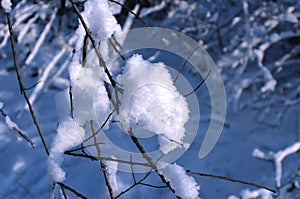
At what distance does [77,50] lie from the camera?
3.83 ft

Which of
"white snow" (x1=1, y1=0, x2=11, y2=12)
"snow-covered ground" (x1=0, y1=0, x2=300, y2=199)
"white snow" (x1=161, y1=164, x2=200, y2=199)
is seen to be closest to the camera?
"white snow" (x1=161, y1=164, x2=200, y2=199)

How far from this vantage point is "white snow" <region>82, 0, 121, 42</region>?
3.47 feet

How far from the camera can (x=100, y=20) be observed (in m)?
1.07

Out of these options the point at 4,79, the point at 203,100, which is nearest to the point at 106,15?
the point at 203,100

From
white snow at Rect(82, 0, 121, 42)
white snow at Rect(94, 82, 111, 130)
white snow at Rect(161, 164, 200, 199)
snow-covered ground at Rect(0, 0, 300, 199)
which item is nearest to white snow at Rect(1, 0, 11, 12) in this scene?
white snow at Rect(82, 0, 121, 42)

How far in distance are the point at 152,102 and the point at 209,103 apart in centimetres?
262

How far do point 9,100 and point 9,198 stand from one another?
1153mm

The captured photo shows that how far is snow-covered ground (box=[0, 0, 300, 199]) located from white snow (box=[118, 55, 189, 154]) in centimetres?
93

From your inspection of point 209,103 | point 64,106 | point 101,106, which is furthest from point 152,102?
point 209,103

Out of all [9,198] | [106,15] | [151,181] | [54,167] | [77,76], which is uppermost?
[106,15]

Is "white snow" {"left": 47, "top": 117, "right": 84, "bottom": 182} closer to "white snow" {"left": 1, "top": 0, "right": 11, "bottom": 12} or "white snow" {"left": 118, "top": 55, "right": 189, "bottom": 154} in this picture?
"white snow" {"left": 118, "top": 55, "right": 189, "bottom": 154}

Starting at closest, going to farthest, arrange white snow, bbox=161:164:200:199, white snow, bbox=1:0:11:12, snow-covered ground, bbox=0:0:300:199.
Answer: white snow, bbox=161:164:200:199, white snow, bbox=1:0:11:12, snow-covered ground, bbox=0:0:300:199

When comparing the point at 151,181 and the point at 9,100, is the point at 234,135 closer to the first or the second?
the point at 151,181

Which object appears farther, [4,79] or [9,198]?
[4,79]
